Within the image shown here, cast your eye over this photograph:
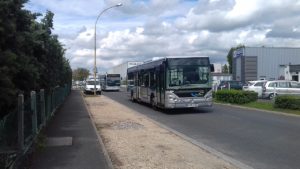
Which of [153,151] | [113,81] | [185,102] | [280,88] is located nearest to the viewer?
[153,151]

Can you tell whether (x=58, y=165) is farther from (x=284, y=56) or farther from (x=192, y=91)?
(x=284, y=56)

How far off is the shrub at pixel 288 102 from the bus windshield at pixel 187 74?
4.10 meters

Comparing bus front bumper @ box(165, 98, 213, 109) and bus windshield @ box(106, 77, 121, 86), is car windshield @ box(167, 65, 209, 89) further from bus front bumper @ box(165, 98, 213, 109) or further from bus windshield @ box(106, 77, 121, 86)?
bus windshield @ box(106, 77, 121, 86)

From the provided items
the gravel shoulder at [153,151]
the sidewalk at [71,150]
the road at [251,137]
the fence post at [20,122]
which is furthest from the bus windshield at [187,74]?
the fence post at [20,122]

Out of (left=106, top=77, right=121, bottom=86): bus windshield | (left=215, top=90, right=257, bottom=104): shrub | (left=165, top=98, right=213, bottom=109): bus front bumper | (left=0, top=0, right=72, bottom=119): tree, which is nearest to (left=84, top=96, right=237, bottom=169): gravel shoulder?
(left=0, top=0, right=72, bottom=119): tree

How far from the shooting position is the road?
10.9 m

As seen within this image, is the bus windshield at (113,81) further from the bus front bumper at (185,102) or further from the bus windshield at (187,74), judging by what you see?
the bus front bumper at (185,102)

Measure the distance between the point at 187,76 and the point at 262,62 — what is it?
60.8 meters

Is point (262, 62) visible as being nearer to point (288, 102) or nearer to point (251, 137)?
point (288, 102)

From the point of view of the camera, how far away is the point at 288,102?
82.8 feet

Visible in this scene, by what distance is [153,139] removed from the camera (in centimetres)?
1434

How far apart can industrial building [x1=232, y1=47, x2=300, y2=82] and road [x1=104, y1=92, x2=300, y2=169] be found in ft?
198

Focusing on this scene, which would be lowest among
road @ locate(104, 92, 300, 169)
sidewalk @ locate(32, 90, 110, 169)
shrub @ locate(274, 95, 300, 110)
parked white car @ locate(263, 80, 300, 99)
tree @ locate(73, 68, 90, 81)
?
road @ locate(104, 92, 300, 169)

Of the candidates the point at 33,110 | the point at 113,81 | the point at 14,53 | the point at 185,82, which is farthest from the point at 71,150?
the point at 113,81
